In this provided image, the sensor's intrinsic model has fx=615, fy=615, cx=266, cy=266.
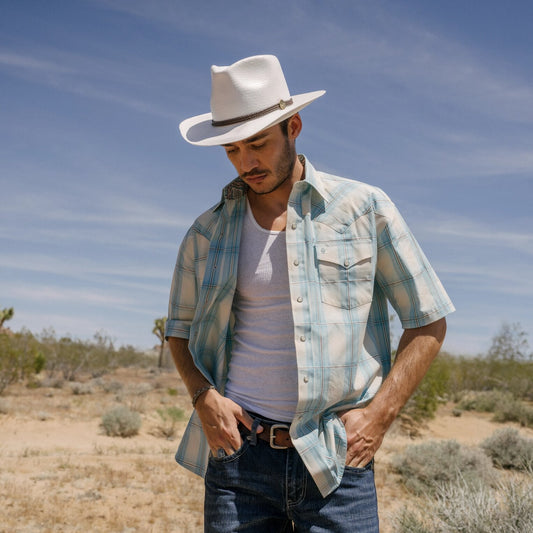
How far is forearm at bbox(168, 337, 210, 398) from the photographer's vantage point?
2346 millimetres

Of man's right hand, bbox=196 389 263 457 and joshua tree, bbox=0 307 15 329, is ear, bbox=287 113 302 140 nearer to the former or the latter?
man's right hand, bbox=196 389 263 457

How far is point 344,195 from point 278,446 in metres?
0.94

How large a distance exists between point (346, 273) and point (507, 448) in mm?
10309

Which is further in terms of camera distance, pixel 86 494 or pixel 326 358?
pixel 86 494

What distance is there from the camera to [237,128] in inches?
90.6

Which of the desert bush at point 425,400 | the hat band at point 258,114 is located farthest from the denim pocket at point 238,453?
the desert bush at point 425,400

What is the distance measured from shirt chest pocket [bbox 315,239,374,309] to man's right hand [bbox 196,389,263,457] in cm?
50

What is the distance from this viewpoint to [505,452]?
11.0m

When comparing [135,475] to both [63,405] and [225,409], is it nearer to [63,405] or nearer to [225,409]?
[225,409]

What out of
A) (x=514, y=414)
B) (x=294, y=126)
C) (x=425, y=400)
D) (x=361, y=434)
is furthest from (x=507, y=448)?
(x=294, y=126)

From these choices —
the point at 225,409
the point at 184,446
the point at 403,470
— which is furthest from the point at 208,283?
the point at 403,470

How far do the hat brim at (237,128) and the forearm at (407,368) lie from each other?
0.91m

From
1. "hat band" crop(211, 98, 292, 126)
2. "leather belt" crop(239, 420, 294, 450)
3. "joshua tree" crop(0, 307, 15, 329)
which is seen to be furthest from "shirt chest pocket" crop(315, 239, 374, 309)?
"joshua tree" crop(0, 307, 15, 329)

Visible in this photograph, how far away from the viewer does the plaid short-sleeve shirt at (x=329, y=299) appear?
6.76 feet
